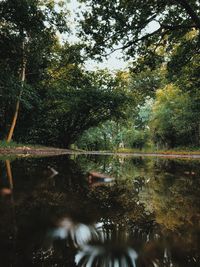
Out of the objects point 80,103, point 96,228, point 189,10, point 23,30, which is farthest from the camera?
point 80,103

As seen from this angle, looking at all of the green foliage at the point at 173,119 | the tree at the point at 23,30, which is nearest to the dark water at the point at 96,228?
the tree at the point at 23,30

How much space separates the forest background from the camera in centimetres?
1112

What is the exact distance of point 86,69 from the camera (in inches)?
1065

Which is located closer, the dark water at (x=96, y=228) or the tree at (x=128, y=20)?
the dark water at (x=96, y=228)

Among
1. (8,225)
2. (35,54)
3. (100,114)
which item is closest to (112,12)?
(35,54)

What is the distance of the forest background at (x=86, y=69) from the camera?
36.5ft

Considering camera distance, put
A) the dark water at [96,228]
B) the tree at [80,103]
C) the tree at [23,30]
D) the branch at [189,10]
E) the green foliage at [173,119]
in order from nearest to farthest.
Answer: the dark water at [96,228]
the branch at [189,10]
the tree at [23,30]
the tree at [80,103]
the green foliage at [173,119]

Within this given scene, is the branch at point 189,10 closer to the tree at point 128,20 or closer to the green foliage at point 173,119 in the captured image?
the tree at point 128,20

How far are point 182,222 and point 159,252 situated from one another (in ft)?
2.65

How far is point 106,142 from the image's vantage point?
52.8 meters

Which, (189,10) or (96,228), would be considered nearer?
(96,228)

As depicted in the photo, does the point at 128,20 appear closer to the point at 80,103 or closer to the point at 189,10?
the point at 189,10

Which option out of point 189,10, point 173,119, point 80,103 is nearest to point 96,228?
point 189,10

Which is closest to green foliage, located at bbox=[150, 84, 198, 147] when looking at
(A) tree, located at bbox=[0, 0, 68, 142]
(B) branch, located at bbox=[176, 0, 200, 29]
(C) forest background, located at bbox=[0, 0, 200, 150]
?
(C) forest background, located at bbox=[0, 0, 200, 150]
